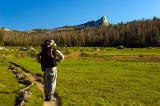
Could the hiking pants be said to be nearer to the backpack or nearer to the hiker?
the hiker

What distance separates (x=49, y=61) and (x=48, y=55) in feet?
1.41

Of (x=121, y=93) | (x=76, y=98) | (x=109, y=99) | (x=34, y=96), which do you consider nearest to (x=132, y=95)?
(x=121, y=93)

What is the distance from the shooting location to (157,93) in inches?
1142

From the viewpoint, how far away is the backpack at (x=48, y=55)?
67.1 ft

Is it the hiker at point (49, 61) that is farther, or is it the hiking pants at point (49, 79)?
the hiking pants at point (49, 79)

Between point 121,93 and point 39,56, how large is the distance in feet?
33.3

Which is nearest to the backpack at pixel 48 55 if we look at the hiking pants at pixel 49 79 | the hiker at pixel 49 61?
the hiker at pixel 49 61

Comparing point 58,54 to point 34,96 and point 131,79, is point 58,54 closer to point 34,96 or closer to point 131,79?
point 34,96

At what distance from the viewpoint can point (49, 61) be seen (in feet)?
68.7

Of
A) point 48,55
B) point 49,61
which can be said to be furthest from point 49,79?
point 48,55

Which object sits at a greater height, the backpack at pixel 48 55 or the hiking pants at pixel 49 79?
the backpack at pixel 48 55

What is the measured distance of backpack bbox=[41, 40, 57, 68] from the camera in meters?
20.4

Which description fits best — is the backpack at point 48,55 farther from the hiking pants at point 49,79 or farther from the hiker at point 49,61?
the hiking pants at point 49,79

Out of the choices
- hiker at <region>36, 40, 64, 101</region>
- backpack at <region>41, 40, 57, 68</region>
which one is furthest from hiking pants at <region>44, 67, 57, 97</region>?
backpack at <region>41, 40, 57, 68</region>
